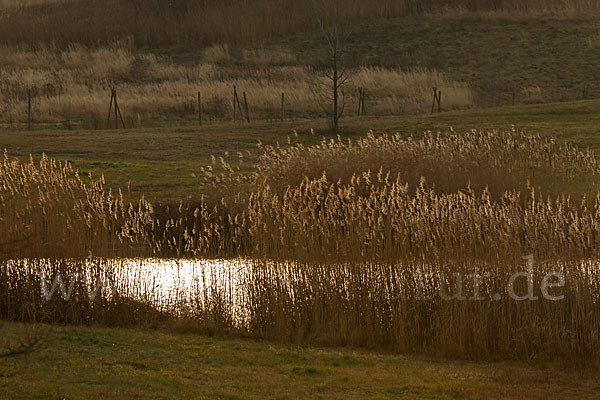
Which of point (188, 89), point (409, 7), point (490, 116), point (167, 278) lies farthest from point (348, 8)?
point (167, 278)

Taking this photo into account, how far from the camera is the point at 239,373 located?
9578 mm

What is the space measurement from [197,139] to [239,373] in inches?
949

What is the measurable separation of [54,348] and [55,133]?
2628 centimetres

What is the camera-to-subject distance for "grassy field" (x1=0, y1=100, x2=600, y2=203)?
82.0ft

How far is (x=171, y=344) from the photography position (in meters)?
10.8

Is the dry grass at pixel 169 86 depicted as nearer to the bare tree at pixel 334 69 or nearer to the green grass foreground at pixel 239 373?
the bare tree at pixel 334 69

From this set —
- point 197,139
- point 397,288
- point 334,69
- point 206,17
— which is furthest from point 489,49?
point 397,288

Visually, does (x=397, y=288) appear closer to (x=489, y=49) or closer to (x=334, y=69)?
(x=334, y=69)

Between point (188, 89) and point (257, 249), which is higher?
point (188, 89)

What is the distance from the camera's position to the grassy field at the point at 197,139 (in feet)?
82.0

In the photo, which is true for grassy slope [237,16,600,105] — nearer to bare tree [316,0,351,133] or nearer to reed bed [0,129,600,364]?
bare tree [316,0,351,133]

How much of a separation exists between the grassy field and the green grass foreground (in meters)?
11.2

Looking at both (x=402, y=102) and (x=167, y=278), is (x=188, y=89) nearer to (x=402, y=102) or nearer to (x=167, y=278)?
(x=402, y=102)

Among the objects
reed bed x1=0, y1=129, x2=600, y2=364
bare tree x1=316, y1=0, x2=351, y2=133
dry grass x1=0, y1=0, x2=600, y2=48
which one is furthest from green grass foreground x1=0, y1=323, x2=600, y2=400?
dry grass x1=0, y1=0, x2=600, y2=48
